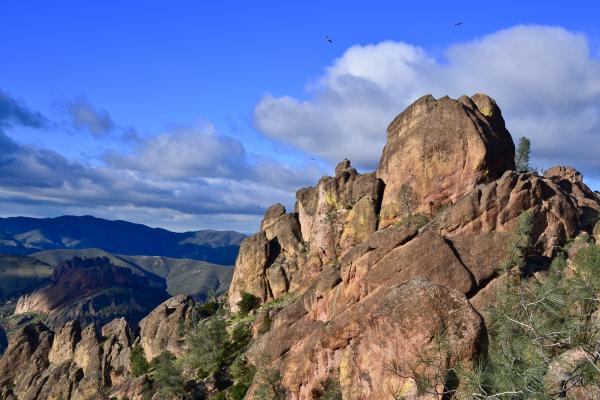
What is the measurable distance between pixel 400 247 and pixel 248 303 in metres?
58.6

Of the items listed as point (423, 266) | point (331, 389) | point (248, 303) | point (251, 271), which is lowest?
point (248, 303)

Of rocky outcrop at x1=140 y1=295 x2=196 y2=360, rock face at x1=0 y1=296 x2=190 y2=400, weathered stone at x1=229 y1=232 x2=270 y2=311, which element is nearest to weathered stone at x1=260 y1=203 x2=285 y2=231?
weathered stone at x1=229 y1=232 x2=270 y2=311

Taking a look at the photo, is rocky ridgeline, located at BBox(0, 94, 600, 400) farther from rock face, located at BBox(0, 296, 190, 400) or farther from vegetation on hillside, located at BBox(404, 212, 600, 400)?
vegetation on hillside, located at BBox(404, 212, 600, 400)

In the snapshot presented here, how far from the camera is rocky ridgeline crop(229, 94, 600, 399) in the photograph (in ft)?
119

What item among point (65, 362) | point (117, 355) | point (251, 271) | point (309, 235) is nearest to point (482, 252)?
point (309, 235)

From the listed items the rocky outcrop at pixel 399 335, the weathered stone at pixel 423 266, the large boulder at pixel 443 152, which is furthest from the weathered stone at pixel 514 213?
the rocky outcrop at pixel 399 335

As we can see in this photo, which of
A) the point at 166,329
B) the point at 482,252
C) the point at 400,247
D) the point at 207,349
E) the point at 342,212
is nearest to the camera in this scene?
the point at 482,252

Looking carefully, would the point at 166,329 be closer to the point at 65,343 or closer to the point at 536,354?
the point at 65,343

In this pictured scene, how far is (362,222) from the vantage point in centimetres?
11700

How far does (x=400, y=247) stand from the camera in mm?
78438

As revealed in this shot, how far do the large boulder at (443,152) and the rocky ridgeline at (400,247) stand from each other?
0.23 metres

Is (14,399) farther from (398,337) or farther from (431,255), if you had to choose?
(398,337)

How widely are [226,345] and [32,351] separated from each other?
250 feet

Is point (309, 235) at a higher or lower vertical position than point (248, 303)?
higher
